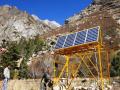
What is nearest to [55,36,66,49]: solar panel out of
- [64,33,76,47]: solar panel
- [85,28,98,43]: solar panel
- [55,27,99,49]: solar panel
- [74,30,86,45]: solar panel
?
[55,27,99,49]: solar panel

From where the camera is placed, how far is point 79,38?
21016 mm

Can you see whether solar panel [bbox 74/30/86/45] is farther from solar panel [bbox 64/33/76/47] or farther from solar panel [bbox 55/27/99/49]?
solar panel [bbox 64/33/76/47]

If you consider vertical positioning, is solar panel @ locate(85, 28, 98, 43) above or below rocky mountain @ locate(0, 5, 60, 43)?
below

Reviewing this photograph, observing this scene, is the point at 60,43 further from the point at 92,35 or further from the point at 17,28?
the point at 17,28

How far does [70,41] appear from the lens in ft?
70.6

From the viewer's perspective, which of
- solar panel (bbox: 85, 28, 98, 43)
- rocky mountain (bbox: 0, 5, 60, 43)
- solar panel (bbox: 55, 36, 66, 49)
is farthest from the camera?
rocky mountain (bbox: 0, 5, 60, 43)

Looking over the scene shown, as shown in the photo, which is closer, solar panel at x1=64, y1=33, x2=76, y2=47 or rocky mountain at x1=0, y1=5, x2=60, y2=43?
solar panel at x1=64, y1=33, x2=76, y2=47

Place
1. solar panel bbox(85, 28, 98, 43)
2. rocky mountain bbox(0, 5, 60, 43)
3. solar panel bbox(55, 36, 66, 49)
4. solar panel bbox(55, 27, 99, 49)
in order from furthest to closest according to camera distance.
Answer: rocky mountain bbox(0, 5, 60, 43), solar panel bbox(55, 36, 66, 49), solar panel bbox(55, 27, 99, 49), solar panel bbox(85, 28, 98, 43)

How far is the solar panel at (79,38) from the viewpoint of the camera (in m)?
19.9

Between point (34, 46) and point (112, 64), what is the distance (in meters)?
33.9

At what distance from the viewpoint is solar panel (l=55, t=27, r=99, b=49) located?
784 inches

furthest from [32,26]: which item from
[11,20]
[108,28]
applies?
[108,28]

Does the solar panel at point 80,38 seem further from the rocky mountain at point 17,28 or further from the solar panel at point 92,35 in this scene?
the rocky mountain at point 17,28

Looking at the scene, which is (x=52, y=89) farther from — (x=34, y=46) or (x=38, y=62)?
(x=34, y=46)
